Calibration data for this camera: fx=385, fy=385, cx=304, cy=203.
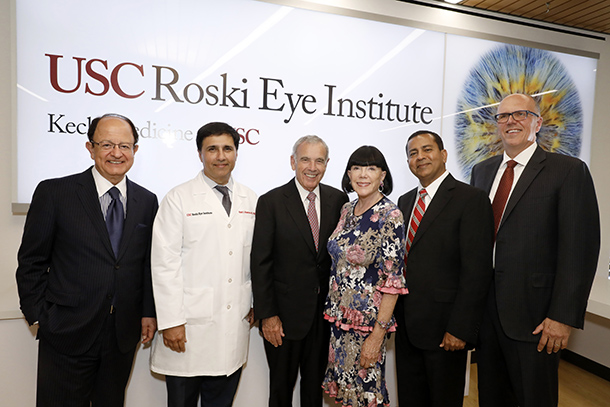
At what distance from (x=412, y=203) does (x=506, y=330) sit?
85 cm

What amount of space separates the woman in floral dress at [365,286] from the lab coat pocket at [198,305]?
66 cm

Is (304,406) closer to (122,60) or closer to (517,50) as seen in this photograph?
(122,60)

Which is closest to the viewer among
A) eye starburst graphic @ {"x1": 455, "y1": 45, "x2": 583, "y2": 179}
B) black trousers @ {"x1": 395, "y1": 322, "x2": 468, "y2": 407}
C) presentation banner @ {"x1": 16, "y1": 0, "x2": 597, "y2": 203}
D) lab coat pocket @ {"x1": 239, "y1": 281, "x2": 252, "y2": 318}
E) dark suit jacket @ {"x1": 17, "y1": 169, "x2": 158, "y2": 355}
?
dark suit jacket @ {"x1": 17, "y1": 169, "x2": 158, "y2": 355}

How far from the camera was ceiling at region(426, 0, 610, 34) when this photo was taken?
3.41 m

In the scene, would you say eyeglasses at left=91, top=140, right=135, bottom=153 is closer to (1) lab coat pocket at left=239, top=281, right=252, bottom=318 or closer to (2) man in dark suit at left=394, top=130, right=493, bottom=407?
(1) lab coat pocket at left=239, top=281, right=252, bottom=318

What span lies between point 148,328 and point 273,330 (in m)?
0.71

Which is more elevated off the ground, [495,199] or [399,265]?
[495,199]

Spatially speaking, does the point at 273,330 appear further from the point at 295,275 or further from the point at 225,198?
the point at 225,198

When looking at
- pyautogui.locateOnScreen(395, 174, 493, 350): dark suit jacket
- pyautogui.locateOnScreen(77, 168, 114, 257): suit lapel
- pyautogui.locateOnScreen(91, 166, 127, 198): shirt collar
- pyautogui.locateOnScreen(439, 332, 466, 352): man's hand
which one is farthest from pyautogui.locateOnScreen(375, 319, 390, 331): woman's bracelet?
pyautogui.locateOnScreen(91, 166, 127, 198): shirt collar

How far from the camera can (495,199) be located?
224 centimetres

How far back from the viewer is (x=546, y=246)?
2.02m

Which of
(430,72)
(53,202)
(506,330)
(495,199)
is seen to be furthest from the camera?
(430,72)

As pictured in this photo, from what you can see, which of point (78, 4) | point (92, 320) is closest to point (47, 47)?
point (78, 4)

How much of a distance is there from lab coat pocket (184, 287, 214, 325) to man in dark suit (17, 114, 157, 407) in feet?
0.90
